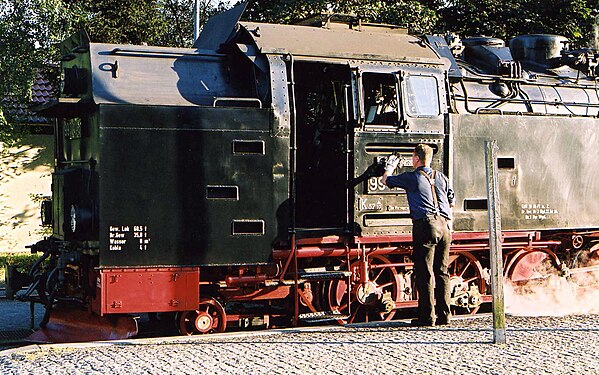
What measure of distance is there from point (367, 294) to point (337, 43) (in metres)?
2.77

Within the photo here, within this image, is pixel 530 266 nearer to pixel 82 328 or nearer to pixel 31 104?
pixel 82 328

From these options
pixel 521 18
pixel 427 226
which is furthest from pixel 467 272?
pixel 521 18

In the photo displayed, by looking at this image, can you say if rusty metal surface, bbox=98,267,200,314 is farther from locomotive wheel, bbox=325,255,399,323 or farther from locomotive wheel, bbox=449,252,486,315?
locomotive wheel, bbox=449,252,486,315

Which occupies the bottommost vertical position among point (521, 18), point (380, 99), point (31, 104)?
point (380, 99)

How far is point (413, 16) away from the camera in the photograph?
1845 cm

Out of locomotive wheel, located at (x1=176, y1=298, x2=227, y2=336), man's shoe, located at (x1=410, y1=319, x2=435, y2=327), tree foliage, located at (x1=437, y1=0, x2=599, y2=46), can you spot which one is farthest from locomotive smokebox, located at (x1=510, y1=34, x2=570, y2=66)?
tree foliage, located at (x1=437, y1=0, x2=599, y2=46)

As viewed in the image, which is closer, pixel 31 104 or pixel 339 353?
pixel 339 353

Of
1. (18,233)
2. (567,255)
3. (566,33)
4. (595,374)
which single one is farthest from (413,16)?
(595,374)

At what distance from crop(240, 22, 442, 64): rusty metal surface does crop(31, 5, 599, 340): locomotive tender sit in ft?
0.08

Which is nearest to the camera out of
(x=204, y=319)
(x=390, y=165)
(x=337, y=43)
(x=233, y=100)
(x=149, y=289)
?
(x=149, y=289)

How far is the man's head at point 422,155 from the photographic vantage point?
9172 mm

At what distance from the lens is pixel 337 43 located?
374 inches

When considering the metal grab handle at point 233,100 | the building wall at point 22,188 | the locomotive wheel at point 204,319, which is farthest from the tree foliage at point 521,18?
the locomotive wheel at point 204,319

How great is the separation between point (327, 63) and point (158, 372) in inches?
154
